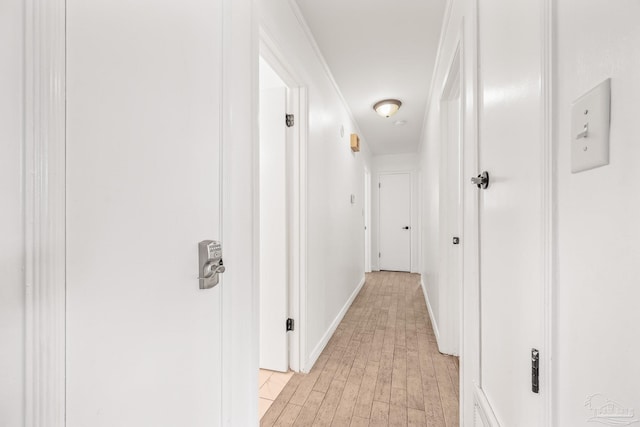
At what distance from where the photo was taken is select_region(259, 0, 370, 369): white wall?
5.60 ft

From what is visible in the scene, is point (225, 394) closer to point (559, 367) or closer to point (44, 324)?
point (44, 324)

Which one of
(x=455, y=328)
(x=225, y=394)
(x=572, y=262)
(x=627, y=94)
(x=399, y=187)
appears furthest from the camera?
(x=399, y=187)

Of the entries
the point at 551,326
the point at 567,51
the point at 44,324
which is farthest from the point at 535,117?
the point at 44,324

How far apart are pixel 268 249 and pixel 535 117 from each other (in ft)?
5.59

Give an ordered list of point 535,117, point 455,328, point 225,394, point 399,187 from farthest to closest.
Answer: point 399,187, point 455,328, point 225,394, point 535,117

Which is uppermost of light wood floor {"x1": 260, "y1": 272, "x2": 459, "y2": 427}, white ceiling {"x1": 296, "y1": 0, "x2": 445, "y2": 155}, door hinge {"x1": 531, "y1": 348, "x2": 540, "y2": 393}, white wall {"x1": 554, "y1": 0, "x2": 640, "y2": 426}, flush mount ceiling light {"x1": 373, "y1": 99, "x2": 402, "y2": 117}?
white ceiling {"x1": 296, "y1": 0, "x2": 445, "y2": 155}

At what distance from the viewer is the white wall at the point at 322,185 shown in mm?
1707

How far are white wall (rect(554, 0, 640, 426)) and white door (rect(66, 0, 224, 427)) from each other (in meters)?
0.93

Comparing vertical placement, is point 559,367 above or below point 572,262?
below

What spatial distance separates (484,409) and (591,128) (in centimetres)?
102

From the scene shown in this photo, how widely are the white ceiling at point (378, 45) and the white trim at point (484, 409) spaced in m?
2.12

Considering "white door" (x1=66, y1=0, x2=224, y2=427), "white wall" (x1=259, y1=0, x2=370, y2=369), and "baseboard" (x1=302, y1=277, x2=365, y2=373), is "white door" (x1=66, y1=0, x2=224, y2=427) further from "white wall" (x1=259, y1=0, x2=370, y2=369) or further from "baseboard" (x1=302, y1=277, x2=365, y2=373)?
"baseboard" (x1=302, y1=277, x2=365, y2=373)

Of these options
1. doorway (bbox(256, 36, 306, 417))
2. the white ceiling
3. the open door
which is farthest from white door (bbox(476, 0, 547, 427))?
doorway (bbox(256, 36, 306, 417))

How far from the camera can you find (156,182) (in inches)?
28.3
